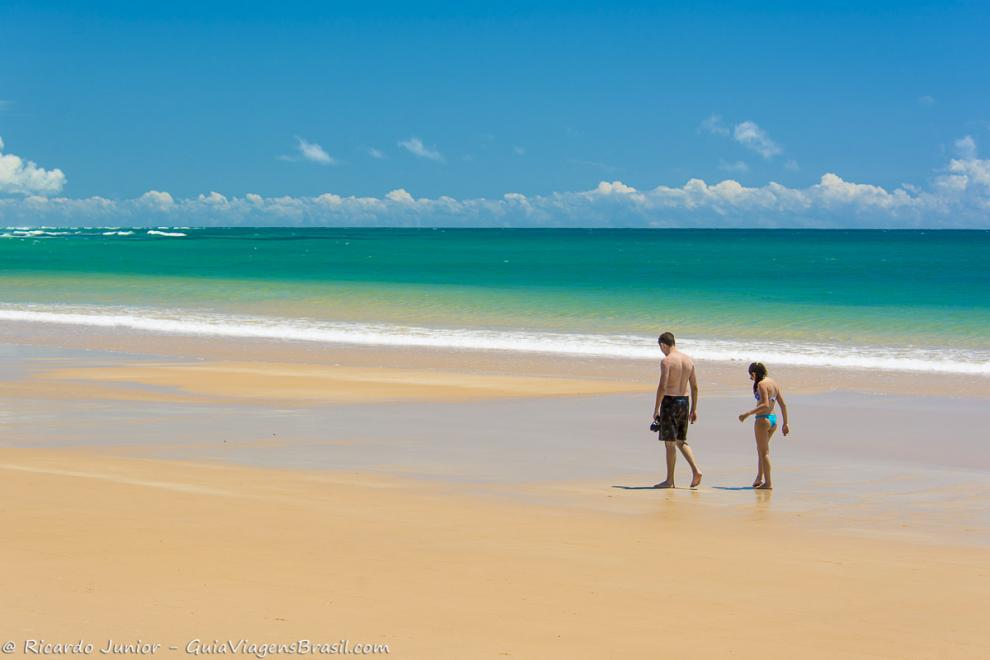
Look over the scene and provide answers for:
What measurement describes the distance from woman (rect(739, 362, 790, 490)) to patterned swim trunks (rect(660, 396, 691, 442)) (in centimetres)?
58

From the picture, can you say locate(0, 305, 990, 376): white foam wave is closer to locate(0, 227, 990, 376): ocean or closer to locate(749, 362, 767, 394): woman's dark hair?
locate(0, 227, 990, 376): ocean

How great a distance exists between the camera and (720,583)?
25.0 feet

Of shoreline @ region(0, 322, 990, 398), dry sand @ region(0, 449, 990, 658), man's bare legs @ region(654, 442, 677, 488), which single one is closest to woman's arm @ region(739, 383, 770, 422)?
man's bare legs @ region(654, 442, 677, 488)

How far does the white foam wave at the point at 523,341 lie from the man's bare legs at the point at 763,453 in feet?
45.5

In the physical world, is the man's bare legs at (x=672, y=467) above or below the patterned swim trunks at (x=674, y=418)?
below

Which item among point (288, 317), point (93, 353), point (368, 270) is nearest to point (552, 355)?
point (93, 353)

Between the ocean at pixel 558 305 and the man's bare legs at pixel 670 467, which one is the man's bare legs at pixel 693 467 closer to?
the man's bare legs at pixel 670 467

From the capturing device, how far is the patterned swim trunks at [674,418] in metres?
11.4

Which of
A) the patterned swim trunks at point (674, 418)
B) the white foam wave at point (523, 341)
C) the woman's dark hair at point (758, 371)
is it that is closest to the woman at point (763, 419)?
the woman's dark hair at point (758, 371)

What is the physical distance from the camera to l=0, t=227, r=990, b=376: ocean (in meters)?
29.4

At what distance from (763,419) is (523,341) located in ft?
59.4

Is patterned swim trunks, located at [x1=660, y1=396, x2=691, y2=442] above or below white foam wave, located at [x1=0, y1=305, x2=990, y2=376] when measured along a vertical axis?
above

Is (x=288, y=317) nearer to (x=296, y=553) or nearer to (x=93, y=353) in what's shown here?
(x=93, y=353)

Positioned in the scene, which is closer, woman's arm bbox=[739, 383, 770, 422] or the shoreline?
woman's arm bbox=[739, 383, 770, 422]
